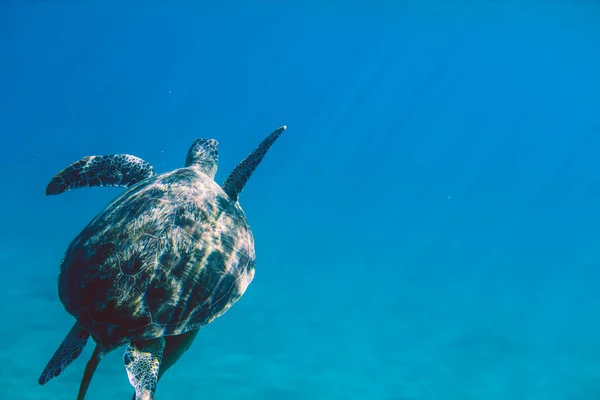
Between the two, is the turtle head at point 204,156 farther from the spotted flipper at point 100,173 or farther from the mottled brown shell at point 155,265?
the mottled brown shell at point 155,265

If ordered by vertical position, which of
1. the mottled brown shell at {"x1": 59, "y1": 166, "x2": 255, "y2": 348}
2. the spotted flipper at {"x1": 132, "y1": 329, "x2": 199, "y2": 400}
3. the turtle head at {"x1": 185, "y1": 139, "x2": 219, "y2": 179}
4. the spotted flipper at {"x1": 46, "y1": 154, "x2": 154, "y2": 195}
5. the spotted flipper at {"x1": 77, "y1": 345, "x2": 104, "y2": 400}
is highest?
the turtle head at {"x1": 185, "y1": 139, "x2": 219, "y2": 179}

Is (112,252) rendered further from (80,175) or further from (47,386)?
(47,386)

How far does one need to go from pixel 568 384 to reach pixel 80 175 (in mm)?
13694

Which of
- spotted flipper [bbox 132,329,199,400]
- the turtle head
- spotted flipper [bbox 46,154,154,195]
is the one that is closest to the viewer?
spotted flipper [bbox 132,329,199,400]

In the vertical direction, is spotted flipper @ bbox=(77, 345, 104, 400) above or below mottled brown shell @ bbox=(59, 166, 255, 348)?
below

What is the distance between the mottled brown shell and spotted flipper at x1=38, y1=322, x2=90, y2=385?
24 centimetres

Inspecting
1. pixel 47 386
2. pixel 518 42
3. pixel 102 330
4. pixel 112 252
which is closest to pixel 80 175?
pixel 112 252

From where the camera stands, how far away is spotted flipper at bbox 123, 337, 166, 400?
10.4 feet

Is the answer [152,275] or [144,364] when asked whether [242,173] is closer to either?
[152,275]

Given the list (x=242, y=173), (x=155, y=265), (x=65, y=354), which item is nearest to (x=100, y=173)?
(x=242, y=173)

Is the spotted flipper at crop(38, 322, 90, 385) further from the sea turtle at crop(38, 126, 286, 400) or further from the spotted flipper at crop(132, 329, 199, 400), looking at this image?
the spotted flipper at crop(132, 329, 199, 400)

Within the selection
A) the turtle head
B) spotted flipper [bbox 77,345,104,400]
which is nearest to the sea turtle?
spotted flipper [bbox 77,345,104,400]

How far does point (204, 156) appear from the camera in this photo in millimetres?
6230

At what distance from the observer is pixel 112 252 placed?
356 centimetres
